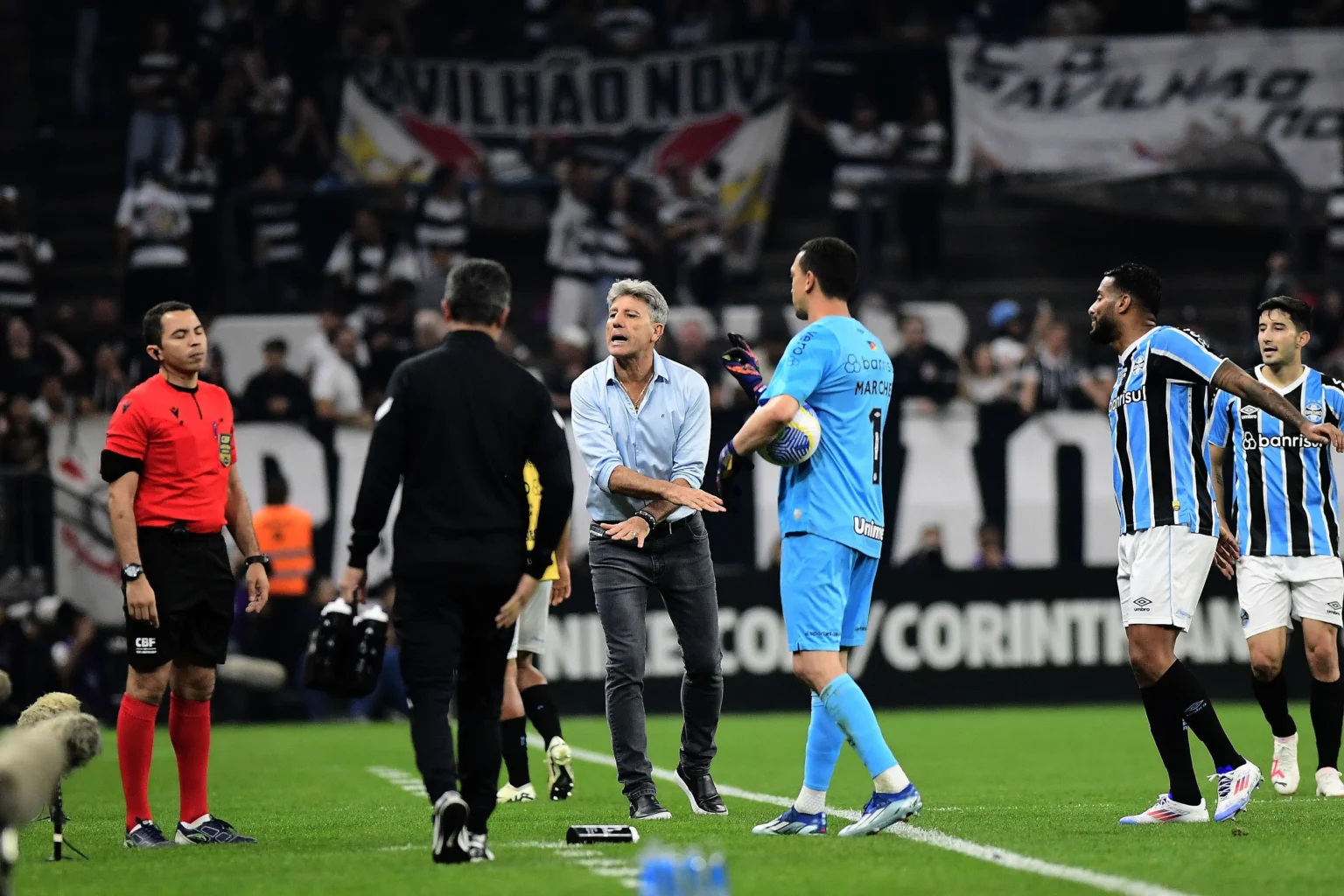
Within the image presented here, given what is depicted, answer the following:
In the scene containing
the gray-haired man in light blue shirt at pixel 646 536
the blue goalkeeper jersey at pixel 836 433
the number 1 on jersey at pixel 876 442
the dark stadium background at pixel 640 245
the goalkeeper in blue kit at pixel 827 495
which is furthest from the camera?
the dark stadium background at pixel 640 245

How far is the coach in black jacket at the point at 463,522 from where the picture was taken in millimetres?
7152

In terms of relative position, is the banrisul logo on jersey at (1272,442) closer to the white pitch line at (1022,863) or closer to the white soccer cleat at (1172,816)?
the white soccer cleat at (1172,816)

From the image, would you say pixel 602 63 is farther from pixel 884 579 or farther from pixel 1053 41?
pixel 884 579

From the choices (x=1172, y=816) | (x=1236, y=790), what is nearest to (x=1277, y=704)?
(x=1236, y=790)

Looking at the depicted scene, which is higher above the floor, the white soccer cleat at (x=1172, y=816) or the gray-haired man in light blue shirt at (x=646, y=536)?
the gray-haired man in light blue shirt at (x=646, y=536)

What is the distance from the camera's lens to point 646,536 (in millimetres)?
8977

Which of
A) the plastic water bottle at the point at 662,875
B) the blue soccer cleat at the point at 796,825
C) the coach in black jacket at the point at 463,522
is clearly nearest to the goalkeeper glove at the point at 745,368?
the coach in black jacket at the point at 463,522

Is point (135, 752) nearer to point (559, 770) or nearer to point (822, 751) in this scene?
point (559, 770)

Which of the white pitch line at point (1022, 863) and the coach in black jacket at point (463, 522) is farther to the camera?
the coach in black jacket at point (463, 522)

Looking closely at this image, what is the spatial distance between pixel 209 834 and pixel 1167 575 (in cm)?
437

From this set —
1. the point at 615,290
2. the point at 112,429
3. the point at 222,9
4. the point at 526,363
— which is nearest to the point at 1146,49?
the point at 526,363

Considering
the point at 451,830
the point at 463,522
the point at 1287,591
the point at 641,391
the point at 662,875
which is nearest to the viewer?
the point at 662,875

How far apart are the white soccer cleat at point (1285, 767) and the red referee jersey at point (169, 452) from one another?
18.7ft

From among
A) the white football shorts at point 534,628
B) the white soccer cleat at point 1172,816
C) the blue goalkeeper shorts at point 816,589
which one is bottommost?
the white soccer cleat at point 1172,816
